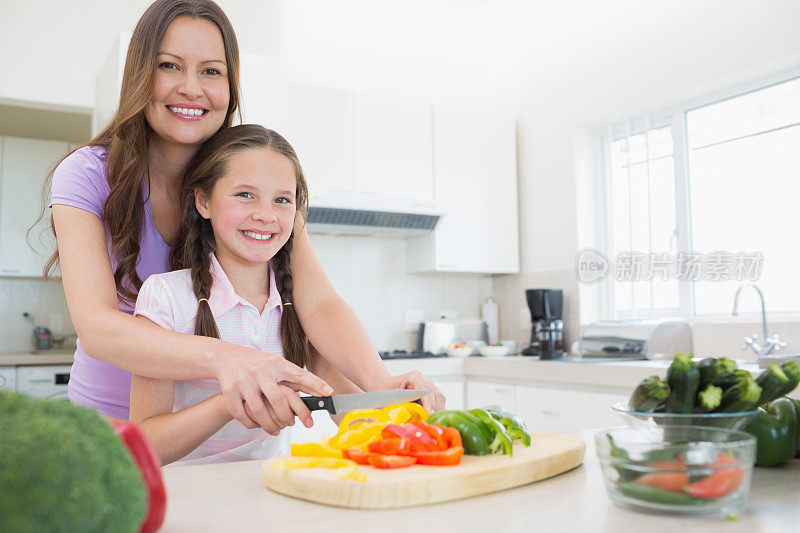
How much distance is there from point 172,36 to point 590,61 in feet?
9.70

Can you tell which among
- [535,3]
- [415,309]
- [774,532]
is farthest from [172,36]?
[535,3]

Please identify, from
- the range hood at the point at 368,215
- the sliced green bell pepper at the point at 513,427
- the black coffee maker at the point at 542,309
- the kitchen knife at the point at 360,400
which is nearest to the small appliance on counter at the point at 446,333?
the black coffee maker at the point at 542,309

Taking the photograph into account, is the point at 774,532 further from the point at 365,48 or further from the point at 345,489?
the point at 365,48

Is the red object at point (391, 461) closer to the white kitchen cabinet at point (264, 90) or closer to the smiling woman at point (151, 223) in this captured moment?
the smiling woman at point (151, 223)

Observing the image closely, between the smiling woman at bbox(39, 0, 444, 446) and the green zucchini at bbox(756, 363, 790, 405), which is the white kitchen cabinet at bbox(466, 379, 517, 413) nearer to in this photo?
the smiling woman at bbox(39, 0, 444, 446)

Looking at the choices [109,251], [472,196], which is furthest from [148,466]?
[472,196]

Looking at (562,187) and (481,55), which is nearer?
(562,187)

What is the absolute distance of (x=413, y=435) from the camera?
0.89 metres

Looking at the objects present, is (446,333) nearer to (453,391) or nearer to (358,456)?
(453,391)

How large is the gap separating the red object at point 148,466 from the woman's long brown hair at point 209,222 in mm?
806

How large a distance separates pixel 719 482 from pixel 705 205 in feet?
9.69

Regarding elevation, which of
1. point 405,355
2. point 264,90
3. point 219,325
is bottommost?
point 405,355

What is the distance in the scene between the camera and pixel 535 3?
171 inches

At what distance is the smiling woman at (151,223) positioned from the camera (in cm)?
124
